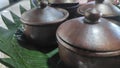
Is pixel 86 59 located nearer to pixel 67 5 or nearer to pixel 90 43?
pixel 90 43

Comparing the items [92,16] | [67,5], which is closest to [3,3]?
[67,5]

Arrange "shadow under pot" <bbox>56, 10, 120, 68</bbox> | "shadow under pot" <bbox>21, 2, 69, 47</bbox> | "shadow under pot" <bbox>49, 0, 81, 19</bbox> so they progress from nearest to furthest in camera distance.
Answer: "shadow under pot" <bbox>56, 10, 120, 68</bbox>
"shadow under pot" <bbox>21, 2, 69, 47</bbox>
"shadow under pot" <bbox>49, 0, 81, 19</bbox>

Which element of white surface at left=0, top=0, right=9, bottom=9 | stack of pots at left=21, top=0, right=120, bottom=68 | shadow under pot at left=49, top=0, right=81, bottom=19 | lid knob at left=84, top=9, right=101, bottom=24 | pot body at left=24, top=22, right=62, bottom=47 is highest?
lid knob at left=84, top=9, right=101, bottom=24

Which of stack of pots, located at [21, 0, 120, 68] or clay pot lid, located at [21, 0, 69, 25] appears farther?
clay pot lid, located at [21, 0, 69, 25]

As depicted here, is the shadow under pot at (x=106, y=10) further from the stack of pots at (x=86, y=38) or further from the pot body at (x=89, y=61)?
the pot body at (x=89, y=61)

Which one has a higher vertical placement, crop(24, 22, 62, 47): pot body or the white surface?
crop(24, 22, 62, 47): pot body

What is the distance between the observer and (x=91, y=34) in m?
0.66

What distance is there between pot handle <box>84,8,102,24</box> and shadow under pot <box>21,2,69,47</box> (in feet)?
0.58

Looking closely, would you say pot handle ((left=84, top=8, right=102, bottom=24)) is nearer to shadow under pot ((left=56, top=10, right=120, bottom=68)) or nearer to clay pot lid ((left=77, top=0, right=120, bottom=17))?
shadow under pot ((left=56, top=10, right=120, bottom=68))

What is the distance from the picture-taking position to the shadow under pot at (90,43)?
24.8 inches

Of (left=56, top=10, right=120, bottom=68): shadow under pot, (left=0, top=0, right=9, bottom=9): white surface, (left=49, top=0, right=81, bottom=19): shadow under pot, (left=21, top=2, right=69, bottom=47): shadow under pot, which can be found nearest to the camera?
(left=56, top=10, right=120, bottom=68): shadow under pot

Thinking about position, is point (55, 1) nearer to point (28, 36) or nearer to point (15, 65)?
point (28, 36)

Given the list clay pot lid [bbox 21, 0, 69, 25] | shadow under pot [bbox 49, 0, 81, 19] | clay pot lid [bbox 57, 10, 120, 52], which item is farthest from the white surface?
clay pot lid [bbox 57, 10, 120, 52]

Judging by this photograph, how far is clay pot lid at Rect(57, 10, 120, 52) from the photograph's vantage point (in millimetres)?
635
